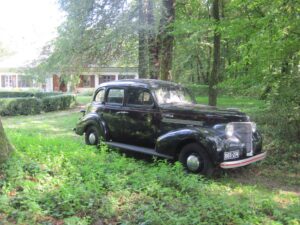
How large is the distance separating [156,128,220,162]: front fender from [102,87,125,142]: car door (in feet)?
5.11

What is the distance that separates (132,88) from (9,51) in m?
68.6

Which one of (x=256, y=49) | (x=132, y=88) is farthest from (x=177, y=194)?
(x=256, y=49)

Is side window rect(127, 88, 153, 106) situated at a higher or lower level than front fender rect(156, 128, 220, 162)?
higher

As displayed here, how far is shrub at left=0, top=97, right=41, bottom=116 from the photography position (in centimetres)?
1886

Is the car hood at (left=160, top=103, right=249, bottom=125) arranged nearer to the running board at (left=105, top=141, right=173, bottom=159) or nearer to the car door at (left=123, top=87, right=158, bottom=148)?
the car door at (left=123, top=87, right=158, bottom=148)

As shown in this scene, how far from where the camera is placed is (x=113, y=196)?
4559 mm

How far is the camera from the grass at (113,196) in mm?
4031

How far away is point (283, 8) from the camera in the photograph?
8500 mm

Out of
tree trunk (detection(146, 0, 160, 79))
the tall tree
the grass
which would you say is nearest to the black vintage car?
the grass

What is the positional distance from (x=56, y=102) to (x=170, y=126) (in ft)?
48.9

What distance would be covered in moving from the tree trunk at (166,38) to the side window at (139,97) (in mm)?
5657

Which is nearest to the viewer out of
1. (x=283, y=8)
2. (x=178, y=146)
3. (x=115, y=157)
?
(x=115, y=157)

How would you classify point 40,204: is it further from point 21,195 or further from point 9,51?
point 9,51

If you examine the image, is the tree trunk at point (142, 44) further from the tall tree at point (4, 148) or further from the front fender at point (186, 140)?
the tall tree at point (4, 148)
